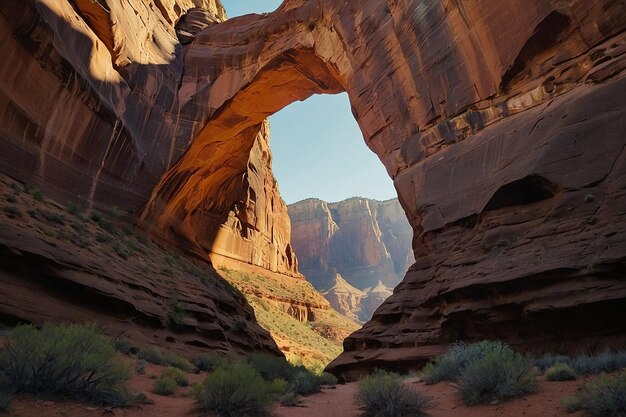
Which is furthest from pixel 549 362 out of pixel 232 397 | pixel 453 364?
pixel 232 397

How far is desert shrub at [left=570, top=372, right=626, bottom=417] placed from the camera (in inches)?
152

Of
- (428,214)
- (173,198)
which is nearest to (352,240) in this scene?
(173,198)

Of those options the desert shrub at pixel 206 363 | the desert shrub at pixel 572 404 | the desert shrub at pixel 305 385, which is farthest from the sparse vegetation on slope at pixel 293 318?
the desert shrub at pixel 572 404

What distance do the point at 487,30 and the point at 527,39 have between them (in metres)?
1.64

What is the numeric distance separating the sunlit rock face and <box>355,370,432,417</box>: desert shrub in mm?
4992

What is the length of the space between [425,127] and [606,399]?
481 inches

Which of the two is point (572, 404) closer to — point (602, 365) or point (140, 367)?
point (602, 365)

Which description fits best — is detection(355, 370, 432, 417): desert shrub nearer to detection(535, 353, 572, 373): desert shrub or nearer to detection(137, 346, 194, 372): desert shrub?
detection(535, 353, 572, 373): desert shrub

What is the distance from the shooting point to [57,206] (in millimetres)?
15281

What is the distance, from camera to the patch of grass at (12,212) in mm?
11102

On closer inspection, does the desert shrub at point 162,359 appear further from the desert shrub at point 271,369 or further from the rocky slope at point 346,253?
the rocky slope at point 346,253

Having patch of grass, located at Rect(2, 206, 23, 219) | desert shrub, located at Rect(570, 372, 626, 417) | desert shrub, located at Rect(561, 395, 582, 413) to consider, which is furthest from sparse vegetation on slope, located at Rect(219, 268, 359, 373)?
desert shrub, located at Rect(570, 372, 626, 417)

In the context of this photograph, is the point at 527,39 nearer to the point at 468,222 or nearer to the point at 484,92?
the point at 484,92

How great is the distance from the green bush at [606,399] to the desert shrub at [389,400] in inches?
71.7
